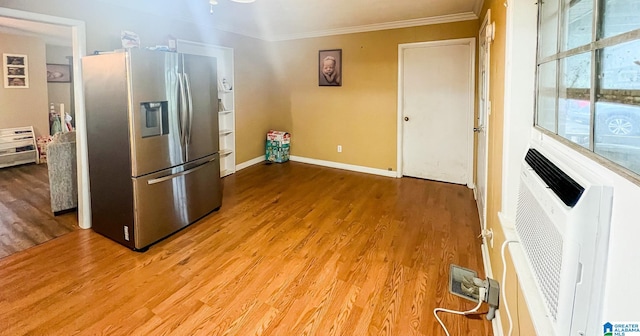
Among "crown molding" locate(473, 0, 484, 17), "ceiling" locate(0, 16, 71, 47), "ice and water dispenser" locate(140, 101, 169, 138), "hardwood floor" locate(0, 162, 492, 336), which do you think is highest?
"ceiling" locate(0, 16, 71, 47)

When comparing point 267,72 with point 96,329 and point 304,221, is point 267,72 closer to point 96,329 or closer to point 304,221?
point 304,221

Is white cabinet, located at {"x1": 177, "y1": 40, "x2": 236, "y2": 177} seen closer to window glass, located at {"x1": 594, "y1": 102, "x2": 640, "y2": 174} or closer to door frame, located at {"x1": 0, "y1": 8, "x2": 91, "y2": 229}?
door frame, located at {"x1": 0, "y1": 8, "x2": 91, "y2": 229}

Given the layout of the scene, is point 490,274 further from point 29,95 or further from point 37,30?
point 29,95

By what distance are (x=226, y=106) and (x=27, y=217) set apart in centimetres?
271

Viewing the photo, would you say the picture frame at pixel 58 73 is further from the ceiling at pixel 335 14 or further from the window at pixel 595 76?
the window at pixel 595 76

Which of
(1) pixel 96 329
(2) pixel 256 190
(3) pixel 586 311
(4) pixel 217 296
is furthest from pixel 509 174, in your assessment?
(2) pixel 256 190

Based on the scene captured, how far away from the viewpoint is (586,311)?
2.62ft

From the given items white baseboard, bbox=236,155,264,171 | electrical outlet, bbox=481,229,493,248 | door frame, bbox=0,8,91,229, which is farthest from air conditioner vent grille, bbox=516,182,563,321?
white baseboard, bbox=236,155,264,171

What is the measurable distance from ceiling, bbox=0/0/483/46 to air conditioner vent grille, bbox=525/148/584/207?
2.85 meters

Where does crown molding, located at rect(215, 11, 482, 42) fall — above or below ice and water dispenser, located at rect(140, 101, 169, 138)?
above

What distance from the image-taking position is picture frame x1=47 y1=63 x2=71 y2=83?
262 inches

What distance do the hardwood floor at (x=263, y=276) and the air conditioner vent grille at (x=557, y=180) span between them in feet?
3.54

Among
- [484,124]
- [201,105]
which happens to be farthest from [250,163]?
[484,124]

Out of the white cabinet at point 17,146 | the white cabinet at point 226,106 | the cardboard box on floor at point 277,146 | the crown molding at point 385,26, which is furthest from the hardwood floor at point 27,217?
the crown molding at point 385,26
